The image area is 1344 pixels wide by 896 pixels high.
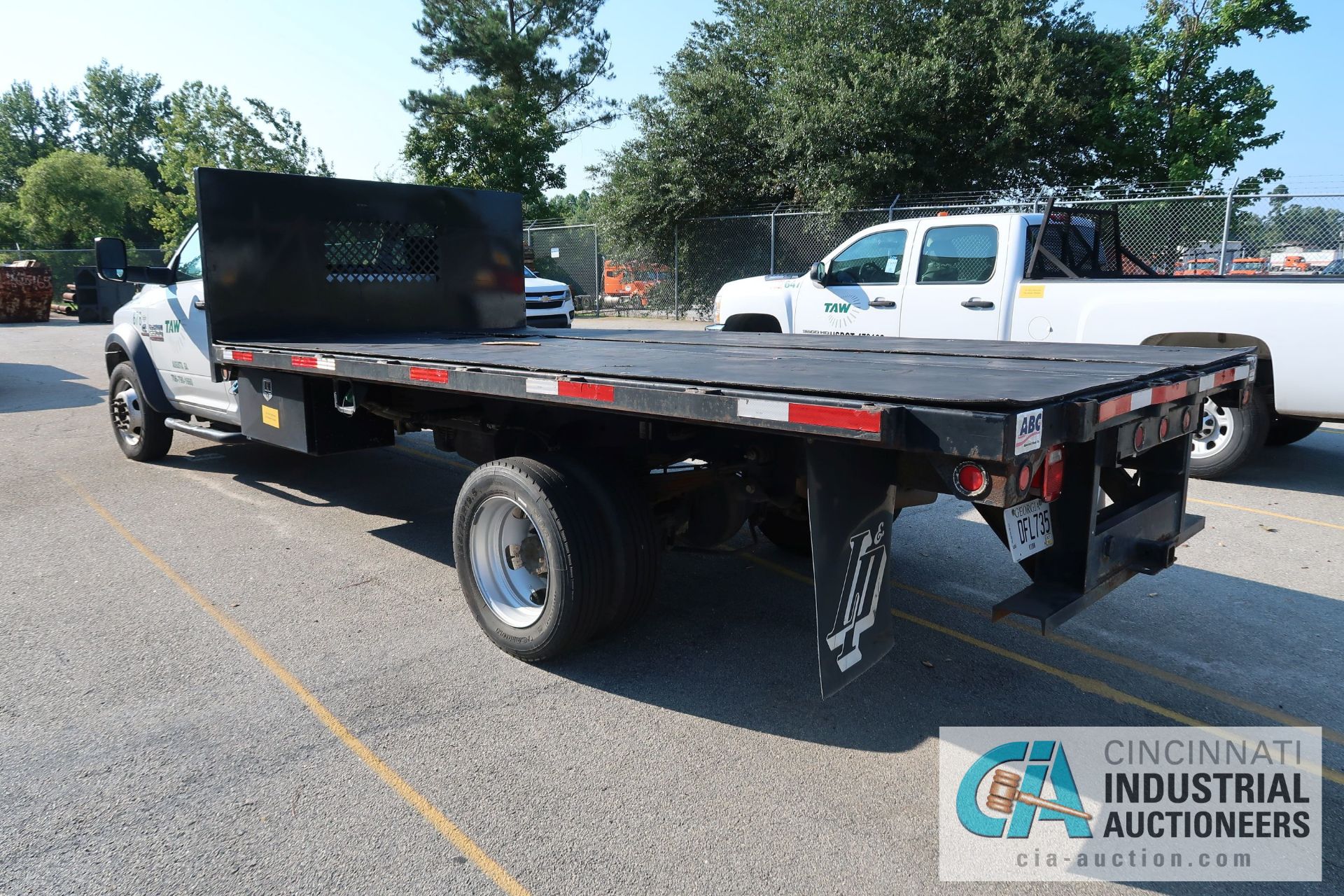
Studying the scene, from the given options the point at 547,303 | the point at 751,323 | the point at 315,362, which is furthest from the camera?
the point at 547,303

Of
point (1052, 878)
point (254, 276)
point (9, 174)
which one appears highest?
point (9, 174)

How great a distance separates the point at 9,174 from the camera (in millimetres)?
67562

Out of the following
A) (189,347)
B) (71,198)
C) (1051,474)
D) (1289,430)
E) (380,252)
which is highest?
(71,198)

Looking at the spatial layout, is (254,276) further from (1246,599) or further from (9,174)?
(9,174)

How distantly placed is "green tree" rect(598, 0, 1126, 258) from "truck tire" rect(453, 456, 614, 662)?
1726cm

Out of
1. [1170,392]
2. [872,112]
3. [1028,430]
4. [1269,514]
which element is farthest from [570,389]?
[872,112]

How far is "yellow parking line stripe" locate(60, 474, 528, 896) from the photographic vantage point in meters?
2.59

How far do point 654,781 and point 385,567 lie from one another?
266 cm

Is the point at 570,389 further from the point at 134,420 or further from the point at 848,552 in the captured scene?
the point at 134,420

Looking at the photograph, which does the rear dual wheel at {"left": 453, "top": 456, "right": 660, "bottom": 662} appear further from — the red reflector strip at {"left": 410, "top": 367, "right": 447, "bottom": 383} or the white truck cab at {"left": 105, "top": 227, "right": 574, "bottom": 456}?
the white truck cab at {"left": 105, "top": 227, "right": 574, "bottom": 456}

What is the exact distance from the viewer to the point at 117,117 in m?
78.7

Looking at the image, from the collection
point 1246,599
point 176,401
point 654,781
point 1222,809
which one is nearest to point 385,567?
point 654,781

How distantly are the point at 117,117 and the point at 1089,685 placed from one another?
310 ft

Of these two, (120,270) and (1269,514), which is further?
(120,270)
